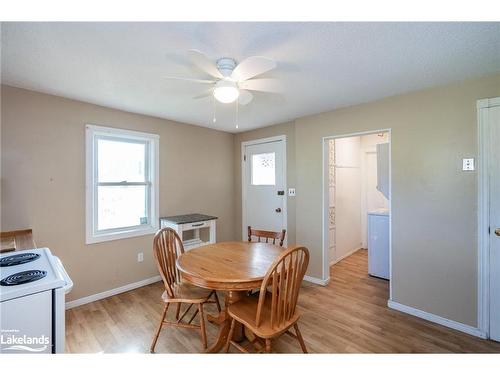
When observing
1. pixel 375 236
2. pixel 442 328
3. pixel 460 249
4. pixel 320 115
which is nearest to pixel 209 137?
pixel 320 115

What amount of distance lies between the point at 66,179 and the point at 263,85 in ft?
7.45

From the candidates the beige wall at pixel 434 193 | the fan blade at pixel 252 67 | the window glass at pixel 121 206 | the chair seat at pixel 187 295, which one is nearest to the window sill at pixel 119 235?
the window glass at pixel 121 206

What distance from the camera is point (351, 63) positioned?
66.1 inches

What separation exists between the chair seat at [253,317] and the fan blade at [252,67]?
62.5 inches

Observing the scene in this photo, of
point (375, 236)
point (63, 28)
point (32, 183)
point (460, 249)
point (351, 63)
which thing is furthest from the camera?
point (375, 236)

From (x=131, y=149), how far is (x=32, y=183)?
1050 millimetres

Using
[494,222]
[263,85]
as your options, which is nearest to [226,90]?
[263,85]

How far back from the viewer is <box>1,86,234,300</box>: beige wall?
2.10 m

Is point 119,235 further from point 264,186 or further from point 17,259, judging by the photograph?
point 264,186

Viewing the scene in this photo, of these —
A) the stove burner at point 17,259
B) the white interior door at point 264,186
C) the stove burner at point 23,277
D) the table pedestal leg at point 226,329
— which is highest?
the white interior door at point 264,186

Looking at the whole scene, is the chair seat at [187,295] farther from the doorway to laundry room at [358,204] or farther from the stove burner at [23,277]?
the doorway to laundry room at [358,204]

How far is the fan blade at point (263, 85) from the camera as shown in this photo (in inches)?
76.3

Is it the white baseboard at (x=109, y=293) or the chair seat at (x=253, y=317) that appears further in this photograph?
the white baseboard at (x=109, y=293)

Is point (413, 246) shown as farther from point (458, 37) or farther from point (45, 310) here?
point (45, 310)
